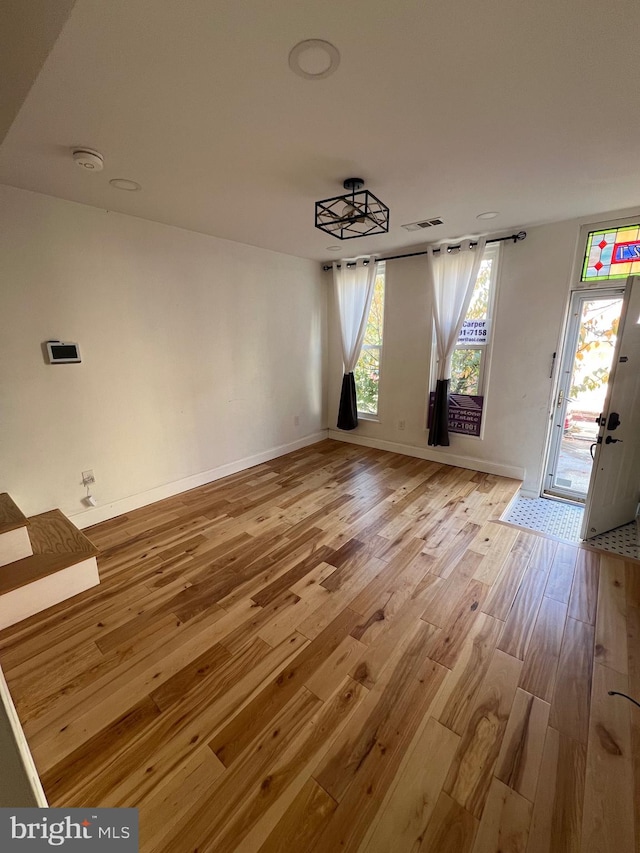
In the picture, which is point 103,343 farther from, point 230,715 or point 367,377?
point 367,377

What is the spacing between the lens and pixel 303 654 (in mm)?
1646

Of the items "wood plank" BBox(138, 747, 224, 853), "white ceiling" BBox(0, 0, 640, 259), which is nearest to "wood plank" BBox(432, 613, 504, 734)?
"wood plank" BBox(138, 747, 224, 853)

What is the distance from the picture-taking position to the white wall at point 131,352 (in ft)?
7.86

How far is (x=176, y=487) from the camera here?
343cm

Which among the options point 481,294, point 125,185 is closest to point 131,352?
point 125,185

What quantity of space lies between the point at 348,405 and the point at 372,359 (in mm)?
713

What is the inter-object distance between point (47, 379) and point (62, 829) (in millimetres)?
2508

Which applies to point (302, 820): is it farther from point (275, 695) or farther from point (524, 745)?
point (524, 745)

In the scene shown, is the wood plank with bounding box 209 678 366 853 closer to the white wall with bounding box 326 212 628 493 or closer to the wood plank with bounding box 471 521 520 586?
the wood plank with bounding box 471 521 520 586

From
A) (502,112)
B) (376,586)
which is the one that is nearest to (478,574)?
(376,586)

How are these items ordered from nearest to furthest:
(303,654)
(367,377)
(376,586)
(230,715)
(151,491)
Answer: (230,715) < (303,654) < (376,586) < (151,491) < (367,377)

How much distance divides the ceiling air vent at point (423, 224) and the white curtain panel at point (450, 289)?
581 mm

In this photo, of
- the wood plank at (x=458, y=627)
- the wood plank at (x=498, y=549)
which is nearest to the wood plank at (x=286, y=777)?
the wood plank at (x=458, y=627)

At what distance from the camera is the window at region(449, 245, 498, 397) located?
3.60 meters
